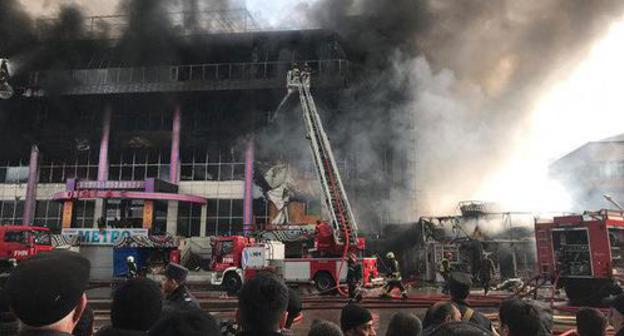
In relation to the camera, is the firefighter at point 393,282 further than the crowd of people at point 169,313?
Yes

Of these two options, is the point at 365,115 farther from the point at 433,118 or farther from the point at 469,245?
the point at 469,245

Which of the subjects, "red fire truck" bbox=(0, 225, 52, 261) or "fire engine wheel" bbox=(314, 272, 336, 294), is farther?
"red fire truck" bbox=(0, 225, 52, 261)

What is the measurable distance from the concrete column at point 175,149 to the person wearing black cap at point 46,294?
3081 centimetres

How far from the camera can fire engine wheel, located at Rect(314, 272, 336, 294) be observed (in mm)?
16411

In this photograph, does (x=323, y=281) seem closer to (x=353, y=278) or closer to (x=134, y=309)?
(x=353, y=278)

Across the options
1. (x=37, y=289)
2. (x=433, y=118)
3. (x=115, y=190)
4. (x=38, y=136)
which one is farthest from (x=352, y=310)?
(x=38, y=136)

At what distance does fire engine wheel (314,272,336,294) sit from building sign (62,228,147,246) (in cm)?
1378

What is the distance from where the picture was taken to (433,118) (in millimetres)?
25062

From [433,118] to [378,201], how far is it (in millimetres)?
6335

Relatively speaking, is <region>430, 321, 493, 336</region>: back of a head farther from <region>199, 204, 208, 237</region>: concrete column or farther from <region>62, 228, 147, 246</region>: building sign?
<region>199, 204, 208, 237</region>: concrete column

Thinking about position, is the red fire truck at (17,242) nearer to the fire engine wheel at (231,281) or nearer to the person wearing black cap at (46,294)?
the fire engine wheel at (231,281)

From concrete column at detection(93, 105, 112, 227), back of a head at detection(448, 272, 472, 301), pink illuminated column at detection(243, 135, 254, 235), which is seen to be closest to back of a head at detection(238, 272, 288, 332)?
back of a head at detection(448, 272, 472, 301)

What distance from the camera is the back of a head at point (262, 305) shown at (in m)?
2.14

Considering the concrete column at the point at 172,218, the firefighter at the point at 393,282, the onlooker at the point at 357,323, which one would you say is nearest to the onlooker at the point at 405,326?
the onlooker at the point at 357,323
